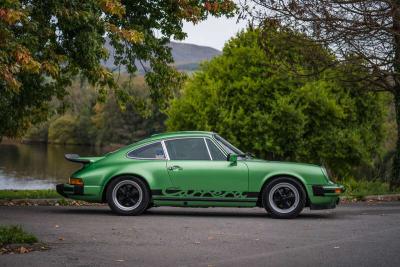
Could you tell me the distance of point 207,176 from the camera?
41.2 feet

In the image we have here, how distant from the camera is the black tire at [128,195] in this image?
496 inches

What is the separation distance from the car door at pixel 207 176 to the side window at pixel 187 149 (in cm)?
2

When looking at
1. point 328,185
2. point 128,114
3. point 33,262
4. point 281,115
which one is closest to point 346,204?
point 328,185

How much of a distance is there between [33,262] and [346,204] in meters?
9.72

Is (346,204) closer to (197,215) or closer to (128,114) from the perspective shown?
(197,215)

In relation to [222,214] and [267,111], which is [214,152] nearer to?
[222,214]

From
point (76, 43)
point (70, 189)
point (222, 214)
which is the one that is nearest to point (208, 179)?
point (222, 214)

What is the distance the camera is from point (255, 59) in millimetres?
28031

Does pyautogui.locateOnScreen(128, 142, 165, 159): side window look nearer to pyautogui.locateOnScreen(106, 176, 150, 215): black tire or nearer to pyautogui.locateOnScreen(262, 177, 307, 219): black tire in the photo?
pyautogui.locateOnScreen(106, 176, 150, 215): black tire

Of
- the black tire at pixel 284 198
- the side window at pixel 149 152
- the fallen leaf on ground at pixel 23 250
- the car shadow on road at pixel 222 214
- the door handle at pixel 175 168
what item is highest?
the side window at pixel 149 152

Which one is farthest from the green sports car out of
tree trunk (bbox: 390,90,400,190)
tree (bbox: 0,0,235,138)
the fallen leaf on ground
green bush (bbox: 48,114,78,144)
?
green bush (bbox: 48,114,78,144)

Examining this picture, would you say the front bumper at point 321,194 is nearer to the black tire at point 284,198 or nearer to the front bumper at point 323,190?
the front bumper at point 323,190

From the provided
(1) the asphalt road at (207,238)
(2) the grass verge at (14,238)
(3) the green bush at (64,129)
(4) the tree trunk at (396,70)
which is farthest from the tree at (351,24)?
(3) the green bush at (64,129)

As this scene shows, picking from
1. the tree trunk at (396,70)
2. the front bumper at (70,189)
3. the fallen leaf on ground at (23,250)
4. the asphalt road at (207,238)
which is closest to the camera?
the asphalt road at (207,238)
